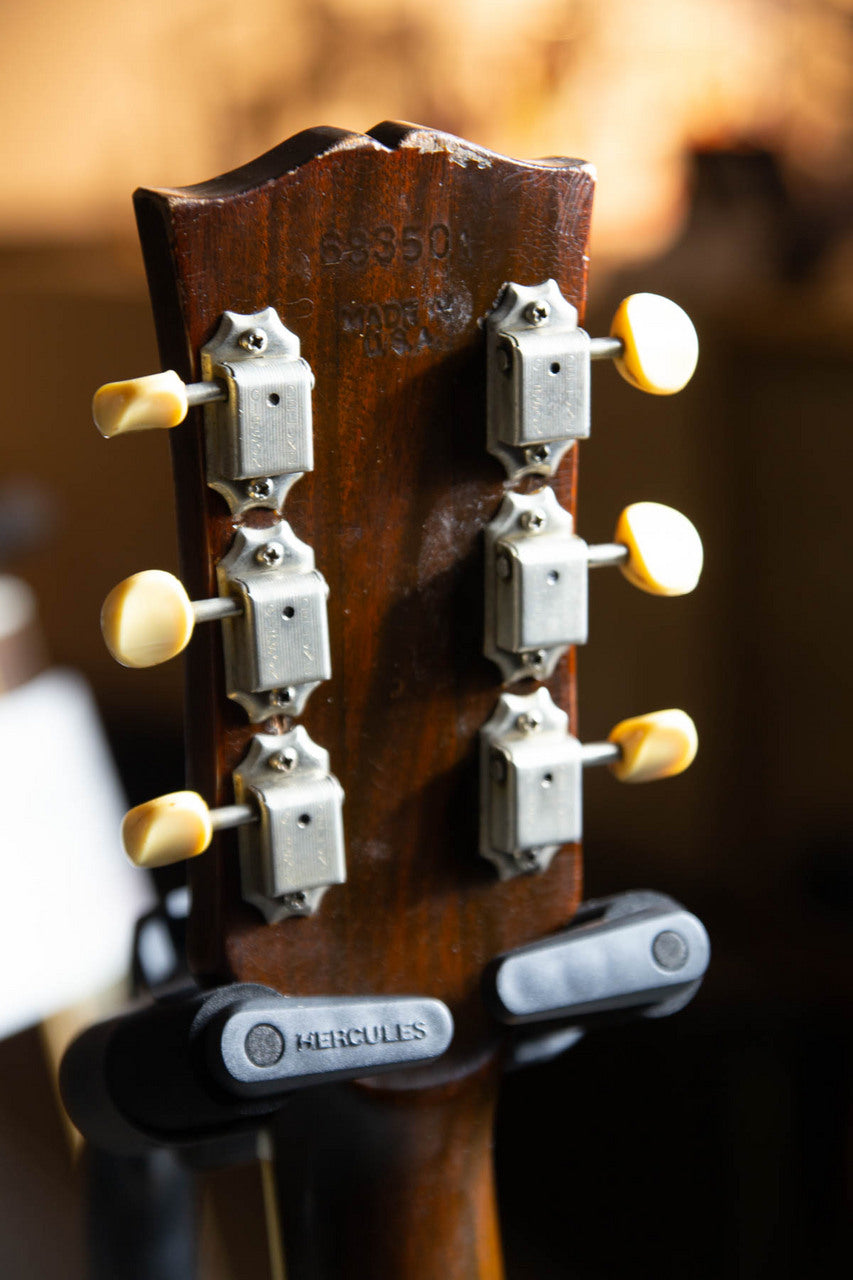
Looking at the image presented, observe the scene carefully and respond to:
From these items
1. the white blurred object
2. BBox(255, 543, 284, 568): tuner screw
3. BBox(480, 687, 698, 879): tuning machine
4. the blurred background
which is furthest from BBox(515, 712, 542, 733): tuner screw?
the blurred background

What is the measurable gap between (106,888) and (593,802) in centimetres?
83

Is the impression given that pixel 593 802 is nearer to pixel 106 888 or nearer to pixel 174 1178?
pixel 106 888

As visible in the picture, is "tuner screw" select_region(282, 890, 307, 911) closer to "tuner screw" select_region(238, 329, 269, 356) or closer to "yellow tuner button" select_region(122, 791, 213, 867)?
"yellow tuner button" select_region(122, 791, 213, 867)

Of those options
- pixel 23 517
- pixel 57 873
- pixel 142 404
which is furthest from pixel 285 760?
pixel 23 517

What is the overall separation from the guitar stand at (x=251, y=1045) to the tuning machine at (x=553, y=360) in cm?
18

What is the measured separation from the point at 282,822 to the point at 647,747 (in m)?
0.14

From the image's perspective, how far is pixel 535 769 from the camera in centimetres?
51

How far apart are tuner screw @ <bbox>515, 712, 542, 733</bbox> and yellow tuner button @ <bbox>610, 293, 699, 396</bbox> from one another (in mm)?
122

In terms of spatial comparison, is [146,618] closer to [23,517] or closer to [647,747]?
[647,747]

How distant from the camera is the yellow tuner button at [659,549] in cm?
50

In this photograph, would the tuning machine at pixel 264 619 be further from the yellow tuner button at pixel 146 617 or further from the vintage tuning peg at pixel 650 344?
the vintage tuning peg at pixel 650 344

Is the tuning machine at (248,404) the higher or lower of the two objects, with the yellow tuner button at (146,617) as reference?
higher

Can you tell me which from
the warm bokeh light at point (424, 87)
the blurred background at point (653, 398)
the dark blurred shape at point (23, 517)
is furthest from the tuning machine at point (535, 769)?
the dark blurred shape at point (23, 517)

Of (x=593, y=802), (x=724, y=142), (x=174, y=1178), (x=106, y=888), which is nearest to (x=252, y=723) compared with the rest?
(x=174, y=1178)
